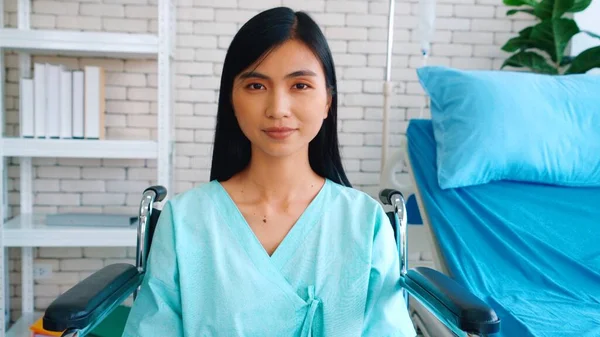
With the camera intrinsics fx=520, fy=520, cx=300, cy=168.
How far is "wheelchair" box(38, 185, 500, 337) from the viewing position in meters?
0.81

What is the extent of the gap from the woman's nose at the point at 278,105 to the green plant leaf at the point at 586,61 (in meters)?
1.83

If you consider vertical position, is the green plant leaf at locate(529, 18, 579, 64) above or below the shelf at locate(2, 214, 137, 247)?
above

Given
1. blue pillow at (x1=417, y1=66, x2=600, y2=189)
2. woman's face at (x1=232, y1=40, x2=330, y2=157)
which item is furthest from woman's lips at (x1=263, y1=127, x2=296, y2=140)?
blue pillow at (x1=417, y1=66, x2=600, y2=189)

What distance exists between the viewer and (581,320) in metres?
1.23

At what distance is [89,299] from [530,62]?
2.15 m

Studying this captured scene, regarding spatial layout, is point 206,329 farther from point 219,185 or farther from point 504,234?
point 504,234

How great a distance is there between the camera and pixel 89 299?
85cm

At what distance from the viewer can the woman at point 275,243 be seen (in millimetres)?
1004

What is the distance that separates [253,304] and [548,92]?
4.64ft

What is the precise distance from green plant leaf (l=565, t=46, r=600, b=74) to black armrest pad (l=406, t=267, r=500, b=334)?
172cm

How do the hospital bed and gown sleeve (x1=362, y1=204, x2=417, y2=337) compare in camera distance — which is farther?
the hospital bed

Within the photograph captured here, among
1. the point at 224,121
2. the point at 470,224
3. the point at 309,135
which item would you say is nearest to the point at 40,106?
the point at 224,121

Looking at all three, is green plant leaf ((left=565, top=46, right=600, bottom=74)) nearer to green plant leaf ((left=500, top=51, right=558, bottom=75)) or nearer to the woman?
green plant leaf ((left=500, top=51, right=558, bottom=75))

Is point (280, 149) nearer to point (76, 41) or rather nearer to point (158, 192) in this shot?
point (158, 192)
